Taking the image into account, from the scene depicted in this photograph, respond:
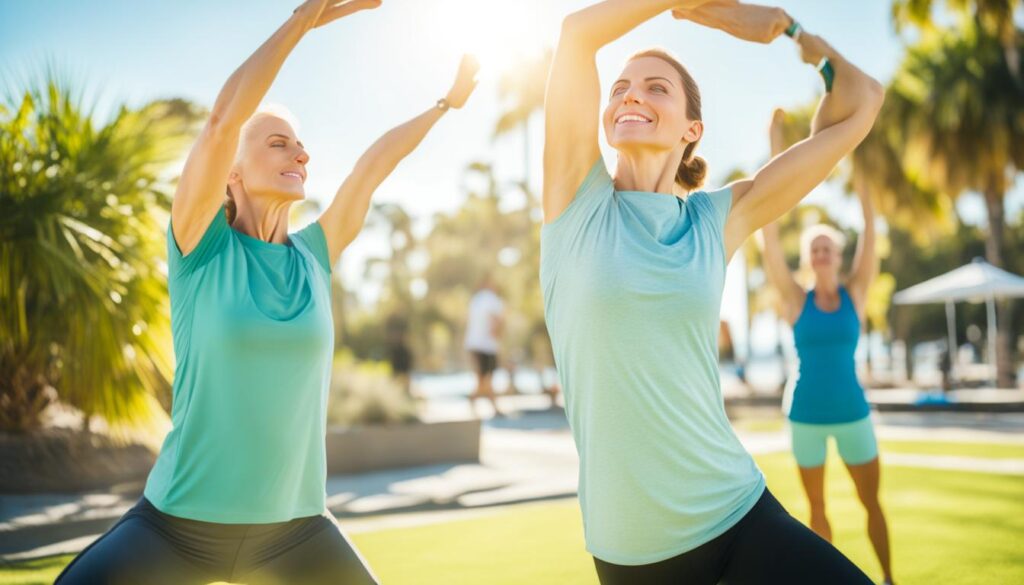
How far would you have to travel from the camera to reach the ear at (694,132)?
8.66ft

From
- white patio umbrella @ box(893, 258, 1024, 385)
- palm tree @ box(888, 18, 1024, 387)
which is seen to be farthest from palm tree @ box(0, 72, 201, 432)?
palm tree @ box(888, 18, 1024, 387)

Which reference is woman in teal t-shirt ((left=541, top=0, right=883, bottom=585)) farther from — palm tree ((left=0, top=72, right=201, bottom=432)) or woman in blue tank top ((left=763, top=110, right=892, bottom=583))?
palm tree ((left=0, top=72, right=201, bottom=432))

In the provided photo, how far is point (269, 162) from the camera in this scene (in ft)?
9.66

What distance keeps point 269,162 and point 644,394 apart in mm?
1584

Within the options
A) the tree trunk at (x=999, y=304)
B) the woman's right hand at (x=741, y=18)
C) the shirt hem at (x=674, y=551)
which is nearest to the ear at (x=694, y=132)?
the woman's right hand at (x=741, y=18)

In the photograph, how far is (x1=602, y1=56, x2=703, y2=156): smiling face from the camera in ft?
8.07

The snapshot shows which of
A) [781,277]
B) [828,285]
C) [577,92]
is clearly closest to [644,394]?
[577,92]

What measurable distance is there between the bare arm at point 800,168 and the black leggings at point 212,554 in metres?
1.52

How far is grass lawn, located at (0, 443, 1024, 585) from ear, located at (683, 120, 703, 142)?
3424mm

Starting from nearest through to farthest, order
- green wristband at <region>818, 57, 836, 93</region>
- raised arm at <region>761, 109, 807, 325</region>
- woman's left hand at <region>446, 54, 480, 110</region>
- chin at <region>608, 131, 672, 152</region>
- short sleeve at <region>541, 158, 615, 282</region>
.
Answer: short sleeve at <region>541, 158, 615, 282</region>
chin at <region>608, 131, 672, 152</region>
green wristband at <region>818, 57, 836, 93</region>
woman's left hand at <region>446, 54, 480, 110</region>
raised arm at <region>761, 109, 807, 325</region>

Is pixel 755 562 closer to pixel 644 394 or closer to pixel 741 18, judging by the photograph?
pixel 644 394

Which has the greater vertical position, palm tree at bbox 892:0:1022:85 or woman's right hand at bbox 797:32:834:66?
palm tree at bbox 892:0:1022:85

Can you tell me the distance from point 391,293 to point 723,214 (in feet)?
188

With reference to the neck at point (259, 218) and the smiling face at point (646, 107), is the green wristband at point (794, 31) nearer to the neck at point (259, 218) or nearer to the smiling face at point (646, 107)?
the smiling face at point (646, 107)
